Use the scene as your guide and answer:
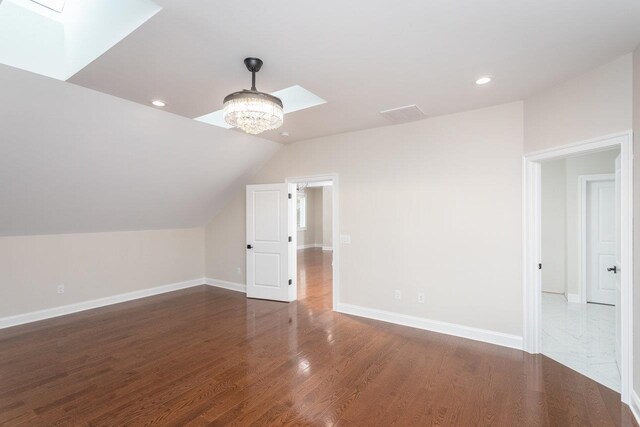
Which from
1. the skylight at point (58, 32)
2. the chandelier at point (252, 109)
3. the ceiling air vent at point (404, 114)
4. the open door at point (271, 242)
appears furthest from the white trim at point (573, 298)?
the skylight at point (58, 32)

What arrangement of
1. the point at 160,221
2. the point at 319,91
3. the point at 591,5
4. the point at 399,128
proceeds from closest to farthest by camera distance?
the point at 591,5, the point at 319,91, the point at 399,128, the point at 160,221

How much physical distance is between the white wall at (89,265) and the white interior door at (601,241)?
6.96 meters

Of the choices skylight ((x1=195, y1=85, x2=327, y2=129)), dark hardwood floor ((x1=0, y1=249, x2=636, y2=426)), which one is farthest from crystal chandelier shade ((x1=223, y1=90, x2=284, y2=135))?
dark hardwood floor ((x1=0, y1=249, x2=636, y2=426))

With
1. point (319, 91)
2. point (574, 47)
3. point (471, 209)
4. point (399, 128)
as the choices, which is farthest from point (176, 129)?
point (574, 47)

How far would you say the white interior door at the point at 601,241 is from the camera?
14.9 feet

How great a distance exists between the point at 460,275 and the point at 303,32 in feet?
10.1

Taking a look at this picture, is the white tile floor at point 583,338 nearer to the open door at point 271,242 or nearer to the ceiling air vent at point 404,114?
the ceiling air vent at point 404,114

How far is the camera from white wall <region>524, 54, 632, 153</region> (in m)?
2.31

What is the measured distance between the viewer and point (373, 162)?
13.8 ft

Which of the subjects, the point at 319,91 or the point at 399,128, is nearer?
the point at 319,91

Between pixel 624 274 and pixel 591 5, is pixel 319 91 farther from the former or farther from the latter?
pixel 624 274

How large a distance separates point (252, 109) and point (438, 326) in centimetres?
331

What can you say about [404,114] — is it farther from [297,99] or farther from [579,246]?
[579,246]

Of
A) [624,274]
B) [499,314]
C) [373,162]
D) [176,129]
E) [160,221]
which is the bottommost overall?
[499,314]
